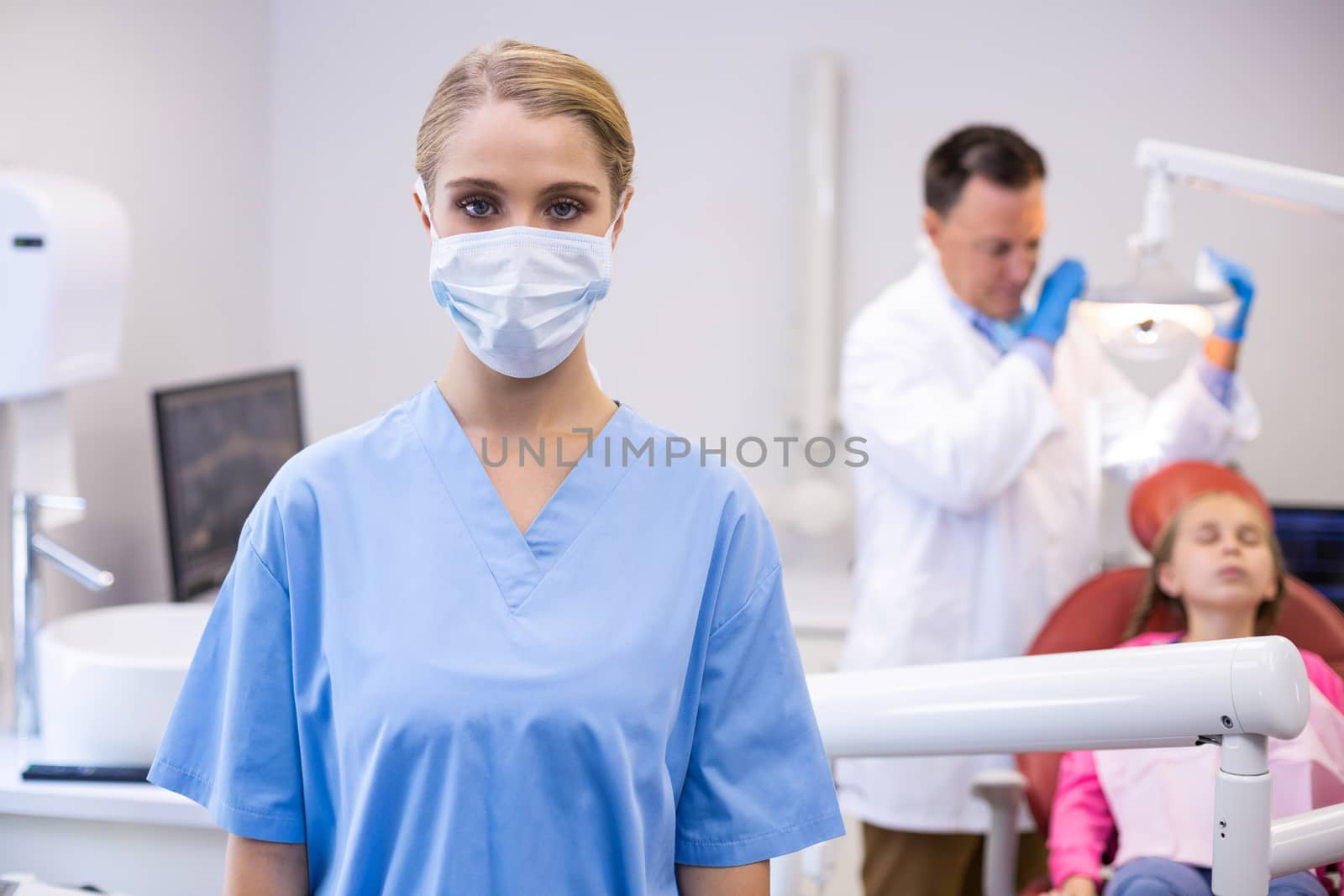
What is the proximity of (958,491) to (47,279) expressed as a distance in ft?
4.15

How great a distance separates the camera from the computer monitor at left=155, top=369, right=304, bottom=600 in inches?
75.8

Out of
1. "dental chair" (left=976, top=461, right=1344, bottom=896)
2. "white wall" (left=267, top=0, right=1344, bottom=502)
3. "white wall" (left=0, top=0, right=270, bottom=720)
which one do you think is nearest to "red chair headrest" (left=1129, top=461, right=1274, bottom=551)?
"dental chair" (left=976, top=461, right=1344, bottom=896)

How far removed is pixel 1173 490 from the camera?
1.77 m

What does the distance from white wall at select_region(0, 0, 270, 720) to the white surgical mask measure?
1213 mm

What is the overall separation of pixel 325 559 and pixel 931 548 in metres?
1.22

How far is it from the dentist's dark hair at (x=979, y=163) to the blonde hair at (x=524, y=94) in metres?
1.10

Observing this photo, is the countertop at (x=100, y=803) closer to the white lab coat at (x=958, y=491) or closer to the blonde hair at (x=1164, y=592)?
the white lab coat at (x=958, y=491)

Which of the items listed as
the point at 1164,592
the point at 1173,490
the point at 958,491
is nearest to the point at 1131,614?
the point at 1164,592

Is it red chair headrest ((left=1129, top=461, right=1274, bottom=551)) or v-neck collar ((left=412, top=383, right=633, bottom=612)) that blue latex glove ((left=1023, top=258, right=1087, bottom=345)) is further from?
v-neck collar ((left=412, top=383, right=633, bottom=612))

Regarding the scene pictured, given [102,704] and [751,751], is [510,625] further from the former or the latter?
[102,704]

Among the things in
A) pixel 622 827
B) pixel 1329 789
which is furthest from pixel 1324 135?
pixel 622 827

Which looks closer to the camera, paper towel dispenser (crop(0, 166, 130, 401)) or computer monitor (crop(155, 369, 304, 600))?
paper towel dispenser (crop(0, 166, 130, 401))

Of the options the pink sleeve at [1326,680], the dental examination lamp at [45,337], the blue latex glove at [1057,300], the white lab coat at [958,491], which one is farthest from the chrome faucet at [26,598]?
the pink sleeve at [1326,680]

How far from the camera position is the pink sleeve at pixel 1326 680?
1.38 meters
